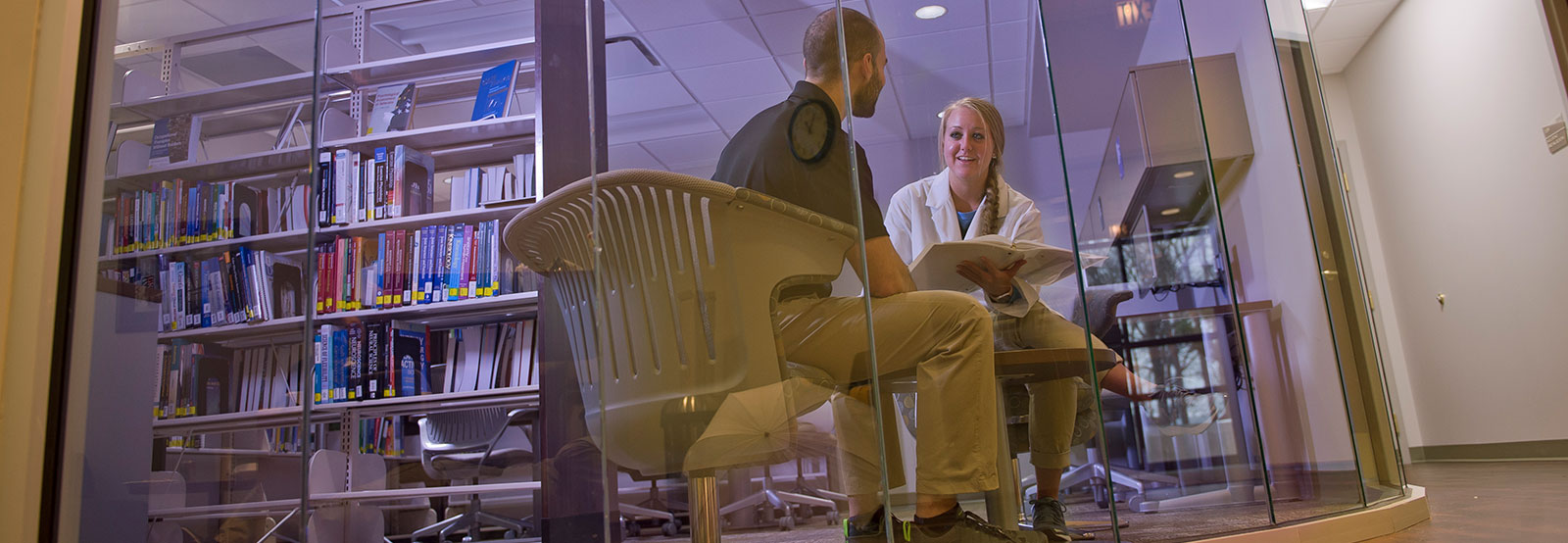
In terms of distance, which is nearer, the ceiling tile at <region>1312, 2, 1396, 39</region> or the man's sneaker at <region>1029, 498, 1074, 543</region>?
the man's sneaker at <region>1029, 498, 1074, 543</region>

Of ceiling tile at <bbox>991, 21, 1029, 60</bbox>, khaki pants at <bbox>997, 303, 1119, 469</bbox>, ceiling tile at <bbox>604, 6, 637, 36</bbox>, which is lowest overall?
khaki pants at <bbox>997, 303, 1119, 469</bbox>

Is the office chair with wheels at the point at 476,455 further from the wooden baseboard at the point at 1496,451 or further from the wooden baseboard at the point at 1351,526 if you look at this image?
the wooden baseboard at the point at 1496,451

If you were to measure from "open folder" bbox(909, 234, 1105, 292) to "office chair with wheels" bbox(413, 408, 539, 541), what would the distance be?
0.79 metres

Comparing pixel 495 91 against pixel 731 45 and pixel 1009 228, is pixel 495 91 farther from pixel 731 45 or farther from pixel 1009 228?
pixel 1009 228

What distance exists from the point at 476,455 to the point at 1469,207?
5770mm

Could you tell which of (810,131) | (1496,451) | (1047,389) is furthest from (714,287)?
(1496,451)

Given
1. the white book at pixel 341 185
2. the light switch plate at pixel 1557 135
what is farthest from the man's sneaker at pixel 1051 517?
the light switch plate at pixel 1557 135

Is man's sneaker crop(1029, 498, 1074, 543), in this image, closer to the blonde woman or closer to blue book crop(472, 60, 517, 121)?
the blonde woman

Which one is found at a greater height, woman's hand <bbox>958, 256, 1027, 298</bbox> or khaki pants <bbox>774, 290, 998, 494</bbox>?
woman's hand <bbox>958, 256, 1027, 298</bbox>

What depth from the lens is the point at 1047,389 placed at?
1.65 meters

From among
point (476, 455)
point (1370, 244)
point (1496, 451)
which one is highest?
point (1370, 244)

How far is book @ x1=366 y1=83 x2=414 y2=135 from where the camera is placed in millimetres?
1273

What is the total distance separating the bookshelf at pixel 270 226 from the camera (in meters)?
1.05

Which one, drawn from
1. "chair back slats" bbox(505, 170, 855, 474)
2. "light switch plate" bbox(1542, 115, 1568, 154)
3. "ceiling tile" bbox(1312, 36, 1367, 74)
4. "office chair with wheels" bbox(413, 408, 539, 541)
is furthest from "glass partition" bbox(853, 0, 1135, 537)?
"ceiling tile" bbox(1312, 36, 1367, 74)
